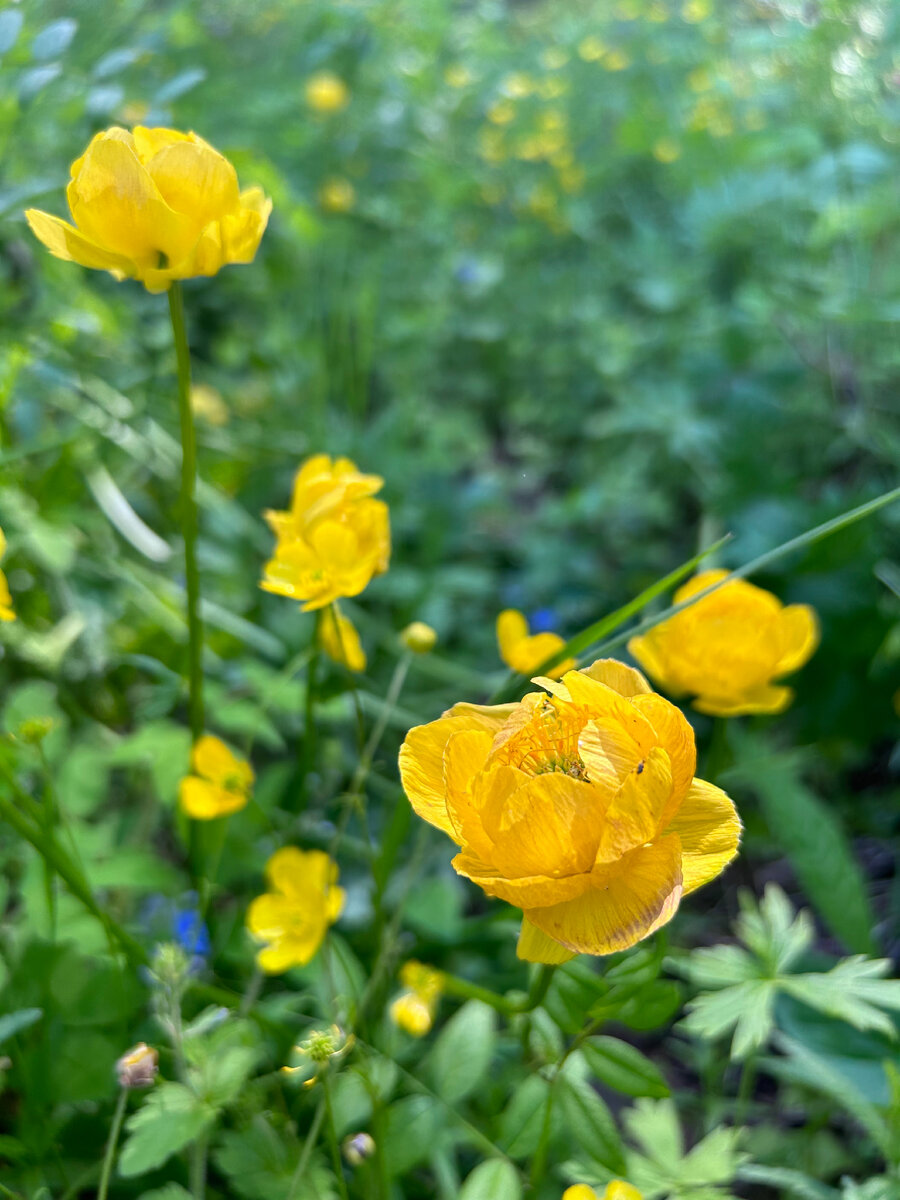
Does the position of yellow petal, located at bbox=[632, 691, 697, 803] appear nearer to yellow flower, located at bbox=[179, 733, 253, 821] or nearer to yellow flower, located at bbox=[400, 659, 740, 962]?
yellow flower, located at bbox=[400, 659, 740, 962]

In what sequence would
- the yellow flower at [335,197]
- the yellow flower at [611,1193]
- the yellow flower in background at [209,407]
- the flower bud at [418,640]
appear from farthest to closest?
the yellow flower at [335,197] → the yellow flower in background at [209,407] → the flower bud at [418,640] → the yellow flower at [611,1193]

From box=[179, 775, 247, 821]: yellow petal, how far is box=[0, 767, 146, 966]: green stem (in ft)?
0.36

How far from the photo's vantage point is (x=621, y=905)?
50 centimetres

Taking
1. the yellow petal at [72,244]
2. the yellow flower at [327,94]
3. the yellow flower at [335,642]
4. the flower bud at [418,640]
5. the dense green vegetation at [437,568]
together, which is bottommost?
the dense green vegetation at [437,568]

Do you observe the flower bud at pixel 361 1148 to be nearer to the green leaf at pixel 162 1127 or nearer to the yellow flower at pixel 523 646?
the green leaf at pixel 162 1127

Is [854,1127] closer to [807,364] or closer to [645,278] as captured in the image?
[807,364]

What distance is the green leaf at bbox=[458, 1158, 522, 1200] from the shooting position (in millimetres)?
663

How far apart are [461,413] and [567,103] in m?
1.74

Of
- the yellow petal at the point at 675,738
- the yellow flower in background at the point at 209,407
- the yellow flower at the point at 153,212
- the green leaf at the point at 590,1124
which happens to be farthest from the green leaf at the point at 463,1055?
the yellow flower in background at the point at 209,407

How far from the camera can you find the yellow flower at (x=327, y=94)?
234 cm

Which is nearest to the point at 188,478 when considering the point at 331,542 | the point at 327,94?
the point at 331,542

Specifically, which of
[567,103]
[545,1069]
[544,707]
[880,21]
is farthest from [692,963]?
[567,103]

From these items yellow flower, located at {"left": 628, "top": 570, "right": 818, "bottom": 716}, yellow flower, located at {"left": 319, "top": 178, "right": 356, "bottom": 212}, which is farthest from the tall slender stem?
yellow flower, located at {"left": 319, "top": 178, "right": 356, "bottom": 212}

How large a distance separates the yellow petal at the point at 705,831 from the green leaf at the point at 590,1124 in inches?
10.6
